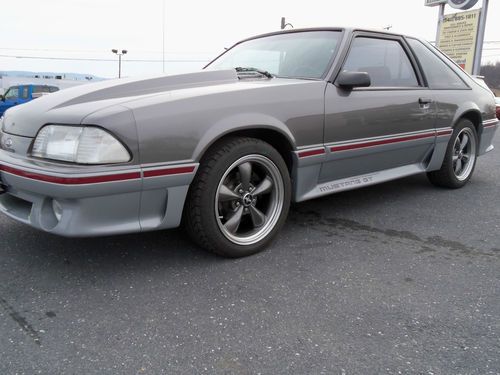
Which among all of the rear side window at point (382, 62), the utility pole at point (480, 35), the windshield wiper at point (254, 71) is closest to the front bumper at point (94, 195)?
the windshield wiper at point (254, 71)

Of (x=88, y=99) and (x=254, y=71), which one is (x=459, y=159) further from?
(x=88, y=99)

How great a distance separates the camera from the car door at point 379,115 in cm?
309

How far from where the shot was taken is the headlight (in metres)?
2.15

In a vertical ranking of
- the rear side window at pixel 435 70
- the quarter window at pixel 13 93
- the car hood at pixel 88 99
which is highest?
the rear side window at pixel 435 70

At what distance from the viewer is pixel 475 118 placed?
451cm

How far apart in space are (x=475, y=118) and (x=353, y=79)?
2167mm

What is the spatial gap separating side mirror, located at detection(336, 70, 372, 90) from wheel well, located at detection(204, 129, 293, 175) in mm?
604

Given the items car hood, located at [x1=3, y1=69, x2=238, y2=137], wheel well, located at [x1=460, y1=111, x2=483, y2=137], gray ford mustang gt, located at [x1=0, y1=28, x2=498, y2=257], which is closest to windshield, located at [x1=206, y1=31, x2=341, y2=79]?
gray ford mustang gt, located at [x1=0, y1=28, x2=498, y2=257]

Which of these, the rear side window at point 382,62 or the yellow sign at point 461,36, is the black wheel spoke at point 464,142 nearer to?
the rear side window at point 382,62

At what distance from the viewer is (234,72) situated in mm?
3074

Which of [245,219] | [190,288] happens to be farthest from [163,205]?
[245,219]

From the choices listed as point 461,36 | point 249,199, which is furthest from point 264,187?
point 461,36

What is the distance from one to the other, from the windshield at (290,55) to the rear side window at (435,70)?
1.03 metres

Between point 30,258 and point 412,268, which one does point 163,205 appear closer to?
point 30,258
